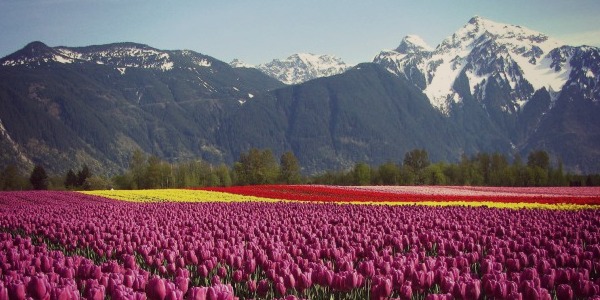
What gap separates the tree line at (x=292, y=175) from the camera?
109 metres

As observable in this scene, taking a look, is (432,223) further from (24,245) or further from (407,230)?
(24,245)

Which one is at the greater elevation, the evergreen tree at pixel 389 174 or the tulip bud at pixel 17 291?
the evergreen tree at pixel 389 174

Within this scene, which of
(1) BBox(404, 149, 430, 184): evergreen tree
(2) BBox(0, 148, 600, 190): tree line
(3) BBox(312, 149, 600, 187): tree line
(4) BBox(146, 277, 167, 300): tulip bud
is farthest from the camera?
(1) BBox(404, 149, 430, 184): evergreen tree

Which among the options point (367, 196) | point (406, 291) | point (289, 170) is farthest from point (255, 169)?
point (406, 291)

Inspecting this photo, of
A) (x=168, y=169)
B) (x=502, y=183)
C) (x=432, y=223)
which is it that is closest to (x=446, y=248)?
(x=432, y=223)

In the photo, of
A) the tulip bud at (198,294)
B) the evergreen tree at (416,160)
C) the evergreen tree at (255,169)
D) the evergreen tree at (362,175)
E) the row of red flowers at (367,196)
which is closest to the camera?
the tulip bud at (198,294)

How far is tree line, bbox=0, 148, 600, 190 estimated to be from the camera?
10875 cm

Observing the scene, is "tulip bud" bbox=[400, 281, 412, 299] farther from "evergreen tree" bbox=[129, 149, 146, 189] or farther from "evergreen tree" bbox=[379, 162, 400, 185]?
"evergreen tree" bbox=[379, 162, 400, 185]

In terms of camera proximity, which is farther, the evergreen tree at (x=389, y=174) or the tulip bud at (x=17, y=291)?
the evergreen tree at (x=389, y=174)

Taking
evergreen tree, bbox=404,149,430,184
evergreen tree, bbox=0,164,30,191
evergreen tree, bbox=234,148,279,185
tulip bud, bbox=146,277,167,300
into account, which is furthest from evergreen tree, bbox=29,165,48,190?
tulip bud, bbox=146,277,167,300

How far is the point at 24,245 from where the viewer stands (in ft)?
40.6

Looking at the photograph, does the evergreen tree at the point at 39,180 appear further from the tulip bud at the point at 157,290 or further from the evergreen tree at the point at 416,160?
the tulip bud at the point at 157,290

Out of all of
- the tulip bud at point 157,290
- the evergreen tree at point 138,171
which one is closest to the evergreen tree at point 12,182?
the evergreen tree at point 138,171

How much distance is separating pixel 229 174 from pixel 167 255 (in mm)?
125498
